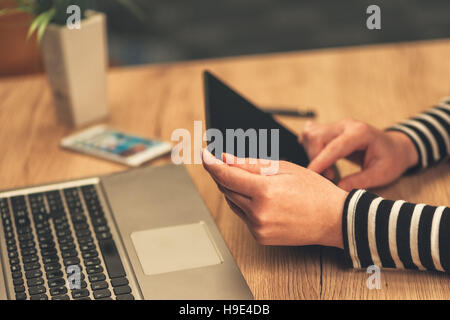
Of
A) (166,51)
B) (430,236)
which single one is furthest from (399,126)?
(166,51)

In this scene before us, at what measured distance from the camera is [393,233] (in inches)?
27.0

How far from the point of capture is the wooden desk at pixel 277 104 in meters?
0.69

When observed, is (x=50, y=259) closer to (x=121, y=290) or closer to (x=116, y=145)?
(x=121, y=290)

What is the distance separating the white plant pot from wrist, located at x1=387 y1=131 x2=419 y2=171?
56 cm

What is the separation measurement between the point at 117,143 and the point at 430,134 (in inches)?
21.5

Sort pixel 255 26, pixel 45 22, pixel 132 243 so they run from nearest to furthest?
1. pixel 132 243
2. pixel 45 22
3. pixel 255 26

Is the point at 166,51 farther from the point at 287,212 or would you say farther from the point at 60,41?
the point at 287,212

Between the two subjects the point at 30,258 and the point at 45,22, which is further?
the point at 45,22

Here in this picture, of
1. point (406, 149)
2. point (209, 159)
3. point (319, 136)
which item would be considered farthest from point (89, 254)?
point (406, 149)

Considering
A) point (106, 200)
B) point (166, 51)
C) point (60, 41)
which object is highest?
point (60, 41)

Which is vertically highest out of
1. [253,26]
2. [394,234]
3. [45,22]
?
[45,22]

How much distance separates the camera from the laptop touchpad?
70 centimetres

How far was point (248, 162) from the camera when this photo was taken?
0.70m
